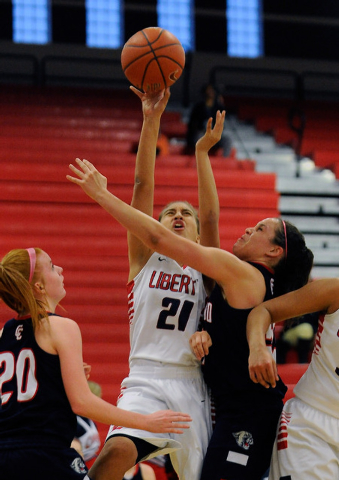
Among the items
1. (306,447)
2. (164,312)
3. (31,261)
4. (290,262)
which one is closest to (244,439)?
(306,447)

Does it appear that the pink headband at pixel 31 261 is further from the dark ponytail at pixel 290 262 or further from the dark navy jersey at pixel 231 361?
the dark ponytail at pixel 290 262

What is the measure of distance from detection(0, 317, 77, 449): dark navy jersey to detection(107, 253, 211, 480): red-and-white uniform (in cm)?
44

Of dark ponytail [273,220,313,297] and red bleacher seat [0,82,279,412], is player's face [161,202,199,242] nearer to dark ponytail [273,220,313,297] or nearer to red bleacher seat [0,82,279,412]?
dark ponytail [273,220,313,297]

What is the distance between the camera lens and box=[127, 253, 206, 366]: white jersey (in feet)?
11.1

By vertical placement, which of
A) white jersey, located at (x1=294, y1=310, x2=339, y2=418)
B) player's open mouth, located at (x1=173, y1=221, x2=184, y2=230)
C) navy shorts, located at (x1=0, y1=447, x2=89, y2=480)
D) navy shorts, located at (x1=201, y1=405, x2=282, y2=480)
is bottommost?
navy shorts, located at (x1=201, y1=405, x2=282, y2=480)

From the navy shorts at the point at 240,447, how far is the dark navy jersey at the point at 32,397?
0.68 m

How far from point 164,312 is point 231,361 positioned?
43 cm

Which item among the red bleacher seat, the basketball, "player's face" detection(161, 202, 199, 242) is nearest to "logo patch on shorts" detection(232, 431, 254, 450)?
"player's face" detection(161, 202, 199, 242)

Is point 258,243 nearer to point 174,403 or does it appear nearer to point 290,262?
point 290,262

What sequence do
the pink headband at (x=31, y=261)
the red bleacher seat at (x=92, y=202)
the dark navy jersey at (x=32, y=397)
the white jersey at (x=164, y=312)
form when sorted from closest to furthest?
the dark navy jersey at (x=32, y=397), the pink headband at (x=31, y=261), the white jersey at (x=164, y=312), the red bleacher seat at (x=92, y=202)

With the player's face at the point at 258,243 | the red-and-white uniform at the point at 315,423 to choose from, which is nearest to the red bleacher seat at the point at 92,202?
the player's face at the point at 258,243

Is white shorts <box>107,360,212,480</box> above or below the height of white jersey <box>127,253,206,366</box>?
below

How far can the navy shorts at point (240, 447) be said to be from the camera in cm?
302

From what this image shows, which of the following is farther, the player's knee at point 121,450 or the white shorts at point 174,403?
the white shorts at point 174,403
